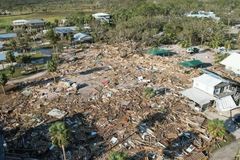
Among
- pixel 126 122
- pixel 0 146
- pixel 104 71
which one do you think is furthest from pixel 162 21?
pixel 0 146

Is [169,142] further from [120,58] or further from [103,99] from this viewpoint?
[120,58]

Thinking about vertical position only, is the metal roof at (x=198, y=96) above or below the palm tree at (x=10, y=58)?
below

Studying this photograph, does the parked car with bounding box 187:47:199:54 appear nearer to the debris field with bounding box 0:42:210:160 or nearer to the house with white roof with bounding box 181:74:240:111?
the debris field with bounding box 0:42:210:160

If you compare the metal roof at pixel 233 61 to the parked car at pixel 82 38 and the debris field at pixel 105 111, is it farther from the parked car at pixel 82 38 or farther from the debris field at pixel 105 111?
the parked car at pixel 82 38

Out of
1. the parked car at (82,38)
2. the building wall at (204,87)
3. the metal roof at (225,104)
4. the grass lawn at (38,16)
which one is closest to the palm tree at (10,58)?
the parked car at (82,38)

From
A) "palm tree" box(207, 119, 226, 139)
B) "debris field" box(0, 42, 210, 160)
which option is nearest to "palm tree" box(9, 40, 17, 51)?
"debris field" box(0, 42, 210, 160)

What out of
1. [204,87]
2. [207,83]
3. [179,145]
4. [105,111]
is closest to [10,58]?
[105,111]
